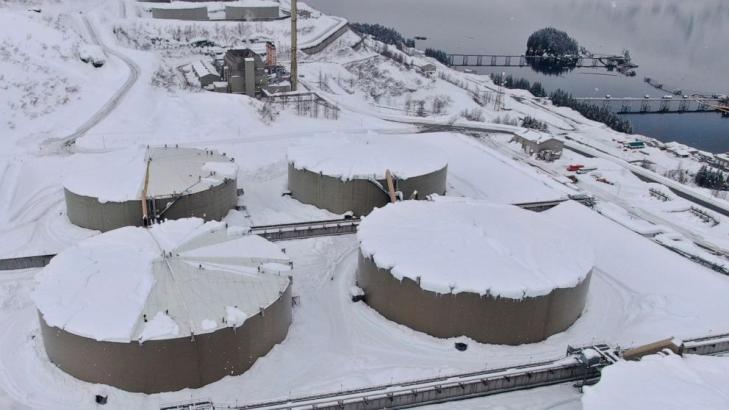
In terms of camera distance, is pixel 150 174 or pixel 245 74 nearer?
pixel 150 174

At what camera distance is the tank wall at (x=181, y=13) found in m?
107

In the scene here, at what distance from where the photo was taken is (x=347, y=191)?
3716 centimetres

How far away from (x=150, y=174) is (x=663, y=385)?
2943 cm

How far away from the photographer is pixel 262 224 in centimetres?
3612

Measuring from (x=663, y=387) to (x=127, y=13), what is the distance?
106 metres

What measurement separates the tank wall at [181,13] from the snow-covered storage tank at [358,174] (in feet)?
261

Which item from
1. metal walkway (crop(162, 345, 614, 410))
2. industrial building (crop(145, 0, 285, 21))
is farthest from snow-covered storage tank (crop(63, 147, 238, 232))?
industrial building (crop(145, 0, 285, 21))

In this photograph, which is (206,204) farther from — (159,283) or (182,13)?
(182,13)

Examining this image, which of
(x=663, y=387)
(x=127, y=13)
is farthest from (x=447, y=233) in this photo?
(x=127, y=13)

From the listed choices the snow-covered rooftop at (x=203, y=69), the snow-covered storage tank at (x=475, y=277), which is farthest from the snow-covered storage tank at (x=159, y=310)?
the snow-covered rooftop at (x=203, y=69)

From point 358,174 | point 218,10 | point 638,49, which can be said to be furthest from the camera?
point 638,49

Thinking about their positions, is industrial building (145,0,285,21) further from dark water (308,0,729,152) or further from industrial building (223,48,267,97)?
dark water (308,0,729,152)

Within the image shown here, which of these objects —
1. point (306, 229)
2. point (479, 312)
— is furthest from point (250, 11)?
point (479, 312)

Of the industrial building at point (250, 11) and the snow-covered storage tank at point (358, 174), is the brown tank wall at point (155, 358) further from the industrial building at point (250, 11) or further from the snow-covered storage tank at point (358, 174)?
the industrial building at point (250, 11)
